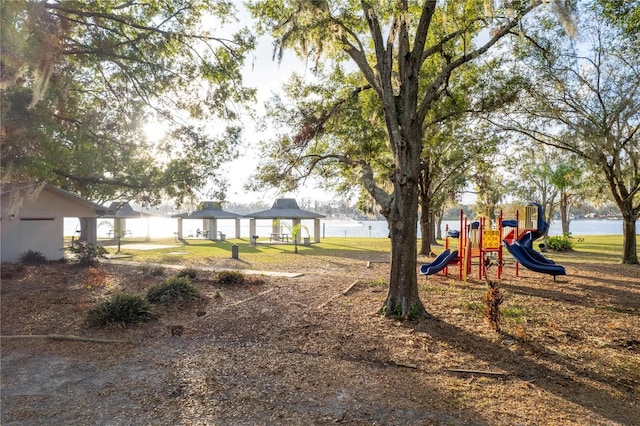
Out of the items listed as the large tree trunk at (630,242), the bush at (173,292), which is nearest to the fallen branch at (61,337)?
the bush at (173,292)

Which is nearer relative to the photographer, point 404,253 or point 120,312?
point 120,312

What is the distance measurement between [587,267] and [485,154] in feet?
20.3

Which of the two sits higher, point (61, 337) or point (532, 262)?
point (532, 262)

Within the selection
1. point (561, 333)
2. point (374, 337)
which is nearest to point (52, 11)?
point (374, 337)

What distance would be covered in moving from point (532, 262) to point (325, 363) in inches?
347

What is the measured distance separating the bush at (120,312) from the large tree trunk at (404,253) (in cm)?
478

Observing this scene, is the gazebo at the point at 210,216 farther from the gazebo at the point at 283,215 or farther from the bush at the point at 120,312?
the bush at the point at 120,312

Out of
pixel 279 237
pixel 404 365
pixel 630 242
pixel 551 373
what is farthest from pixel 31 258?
pixel 630 242

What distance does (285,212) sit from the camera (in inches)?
1245

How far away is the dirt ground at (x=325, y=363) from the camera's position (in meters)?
3.75

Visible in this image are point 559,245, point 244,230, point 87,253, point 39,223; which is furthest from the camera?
point 244,230

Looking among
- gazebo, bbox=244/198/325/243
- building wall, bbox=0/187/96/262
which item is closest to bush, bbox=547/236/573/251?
gazebo, bbox=244/198/325/243

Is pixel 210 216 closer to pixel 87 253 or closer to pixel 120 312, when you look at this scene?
pixel 87 253

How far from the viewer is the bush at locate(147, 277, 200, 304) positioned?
8516mm
